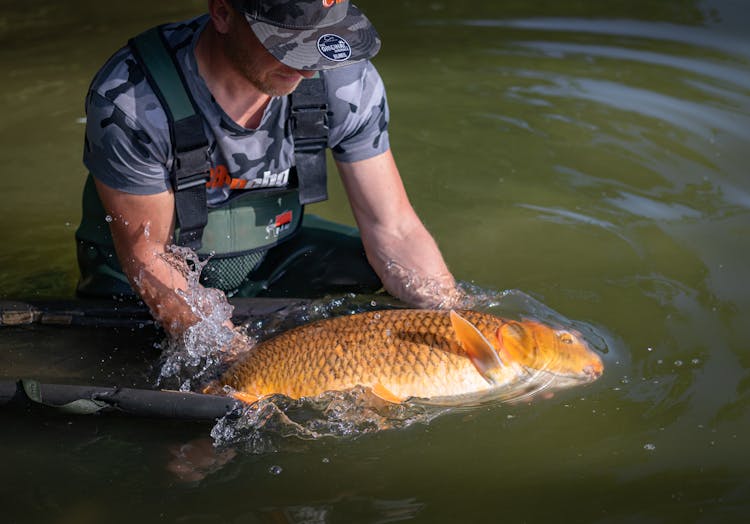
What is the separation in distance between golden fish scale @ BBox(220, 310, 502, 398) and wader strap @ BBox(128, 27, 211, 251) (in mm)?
635

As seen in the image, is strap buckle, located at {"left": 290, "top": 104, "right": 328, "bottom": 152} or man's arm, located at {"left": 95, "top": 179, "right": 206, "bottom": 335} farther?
strap buckle, located at {"left": 290, "top": 104, "right": 328, "bottom": 152}

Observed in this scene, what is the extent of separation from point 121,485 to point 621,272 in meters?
2.31

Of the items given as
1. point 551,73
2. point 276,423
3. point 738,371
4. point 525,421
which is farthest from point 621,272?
point 551,73

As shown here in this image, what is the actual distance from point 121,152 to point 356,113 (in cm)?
84

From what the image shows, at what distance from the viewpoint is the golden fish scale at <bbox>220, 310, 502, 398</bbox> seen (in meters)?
2.72

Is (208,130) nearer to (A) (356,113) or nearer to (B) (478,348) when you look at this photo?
(A) (356,113)

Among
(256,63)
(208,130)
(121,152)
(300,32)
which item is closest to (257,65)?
(256,63)

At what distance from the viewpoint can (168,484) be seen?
2750 mm

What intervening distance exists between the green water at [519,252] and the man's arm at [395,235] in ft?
1.67

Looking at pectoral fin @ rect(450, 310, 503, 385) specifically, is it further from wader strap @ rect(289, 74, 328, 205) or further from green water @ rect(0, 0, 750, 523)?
wader strap @ rect(289, 74, 328, 205)

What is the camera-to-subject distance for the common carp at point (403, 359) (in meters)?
2.72

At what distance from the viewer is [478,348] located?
8.81 ft

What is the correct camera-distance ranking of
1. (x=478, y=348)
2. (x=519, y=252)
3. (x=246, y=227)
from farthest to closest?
(x=519, y=252) → (x=246, y=227) → (x=478, y=348)

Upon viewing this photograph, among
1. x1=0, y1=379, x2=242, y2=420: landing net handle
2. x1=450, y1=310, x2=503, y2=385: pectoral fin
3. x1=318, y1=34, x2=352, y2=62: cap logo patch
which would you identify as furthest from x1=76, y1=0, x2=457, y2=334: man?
x1=450, y1=310, x2=503, y2=385: pectoral fin
